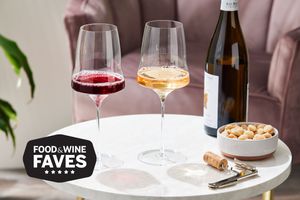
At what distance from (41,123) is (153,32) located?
4.77ft

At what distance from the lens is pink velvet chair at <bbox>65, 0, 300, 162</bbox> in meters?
2.17

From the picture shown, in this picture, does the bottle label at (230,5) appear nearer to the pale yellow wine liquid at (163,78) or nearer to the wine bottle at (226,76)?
the wine bottle at (226,76)

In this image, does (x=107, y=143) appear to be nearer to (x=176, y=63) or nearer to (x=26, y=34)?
(x=176, y=63)

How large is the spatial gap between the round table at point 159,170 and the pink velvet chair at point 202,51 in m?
0.63

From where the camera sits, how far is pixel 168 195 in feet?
3.86

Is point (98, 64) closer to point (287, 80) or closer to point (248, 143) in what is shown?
point (248, 143)

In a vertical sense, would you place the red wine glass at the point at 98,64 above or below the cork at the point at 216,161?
above

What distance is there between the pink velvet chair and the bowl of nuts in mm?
814

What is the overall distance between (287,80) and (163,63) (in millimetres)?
896

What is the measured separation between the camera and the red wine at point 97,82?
1.30 metres

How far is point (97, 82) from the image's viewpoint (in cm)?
131

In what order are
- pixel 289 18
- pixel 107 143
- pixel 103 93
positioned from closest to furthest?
pixel 103 93 < pixel 107 143 < pixel 289 18

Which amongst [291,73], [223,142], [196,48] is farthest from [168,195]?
[196,48]

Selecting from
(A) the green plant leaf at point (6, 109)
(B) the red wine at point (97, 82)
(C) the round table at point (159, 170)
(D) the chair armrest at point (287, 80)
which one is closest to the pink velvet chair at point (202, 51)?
(D) the chair armrest at point (287, 80)
